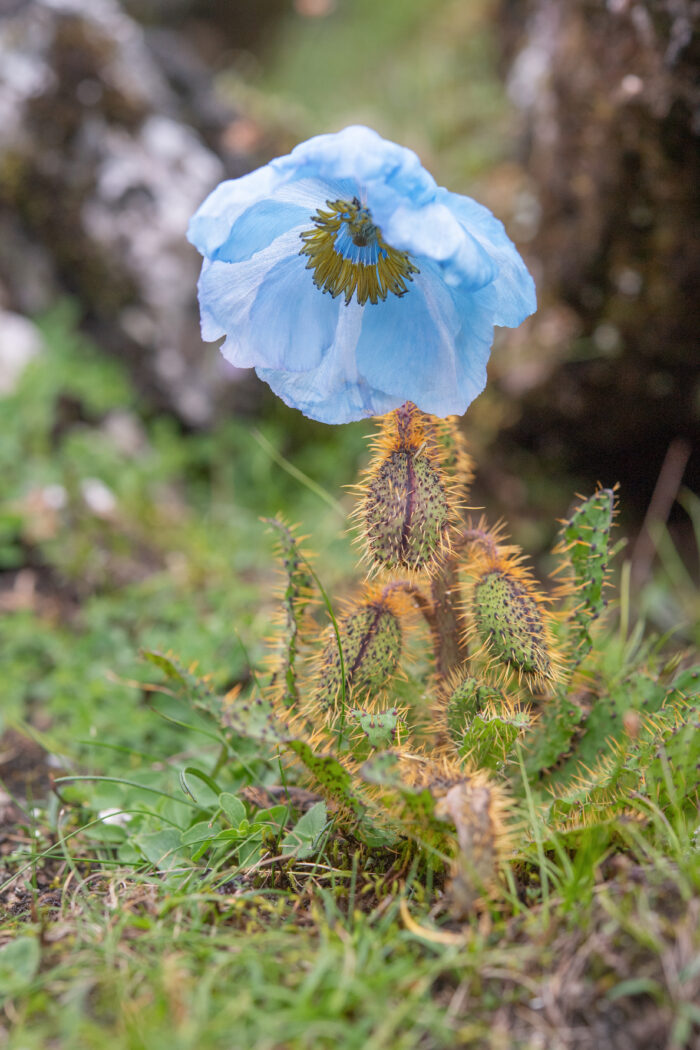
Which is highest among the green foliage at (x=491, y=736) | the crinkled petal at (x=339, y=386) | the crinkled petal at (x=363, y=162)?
the crinkled petal at (x=363, y=162)

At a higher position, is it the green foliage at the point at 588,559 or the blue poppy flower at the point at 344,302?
the blue poppy flower at the point at 344,302

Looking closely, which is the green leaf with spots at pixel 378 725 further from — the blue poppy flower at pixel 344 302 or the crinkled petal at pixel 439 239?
the crinkled petal at pixel 439 239

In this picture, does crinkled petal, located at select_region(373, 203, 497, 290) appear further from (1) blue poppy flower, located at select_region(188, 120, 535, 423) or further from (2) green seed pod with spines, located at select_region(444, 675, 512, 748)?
(2) green seed pod with spines, located at select_region(444, 675, 512, 748)

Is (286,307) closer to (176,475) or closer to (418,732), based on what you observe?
(418,732)

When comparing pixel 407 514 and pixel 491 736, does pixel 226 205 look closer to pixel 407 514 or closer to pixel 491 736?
pixel 407 514

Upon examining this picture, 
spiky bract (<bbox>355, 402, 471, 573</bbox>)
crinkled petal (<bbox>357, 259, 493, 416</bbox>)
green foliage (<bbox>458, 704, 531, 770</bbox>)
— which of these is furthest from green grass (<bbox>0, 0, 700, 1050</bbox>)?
crinkled petal (<bbox>357, 259, 493, 416</bbox>)

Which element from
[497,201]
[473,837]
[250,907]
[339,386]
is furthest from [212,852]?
[497,201]

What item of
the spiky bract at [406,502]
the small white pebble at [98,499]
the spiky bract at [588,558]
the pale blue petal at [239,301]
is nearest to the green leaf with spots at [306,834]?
the spiky bract at [406,502]
